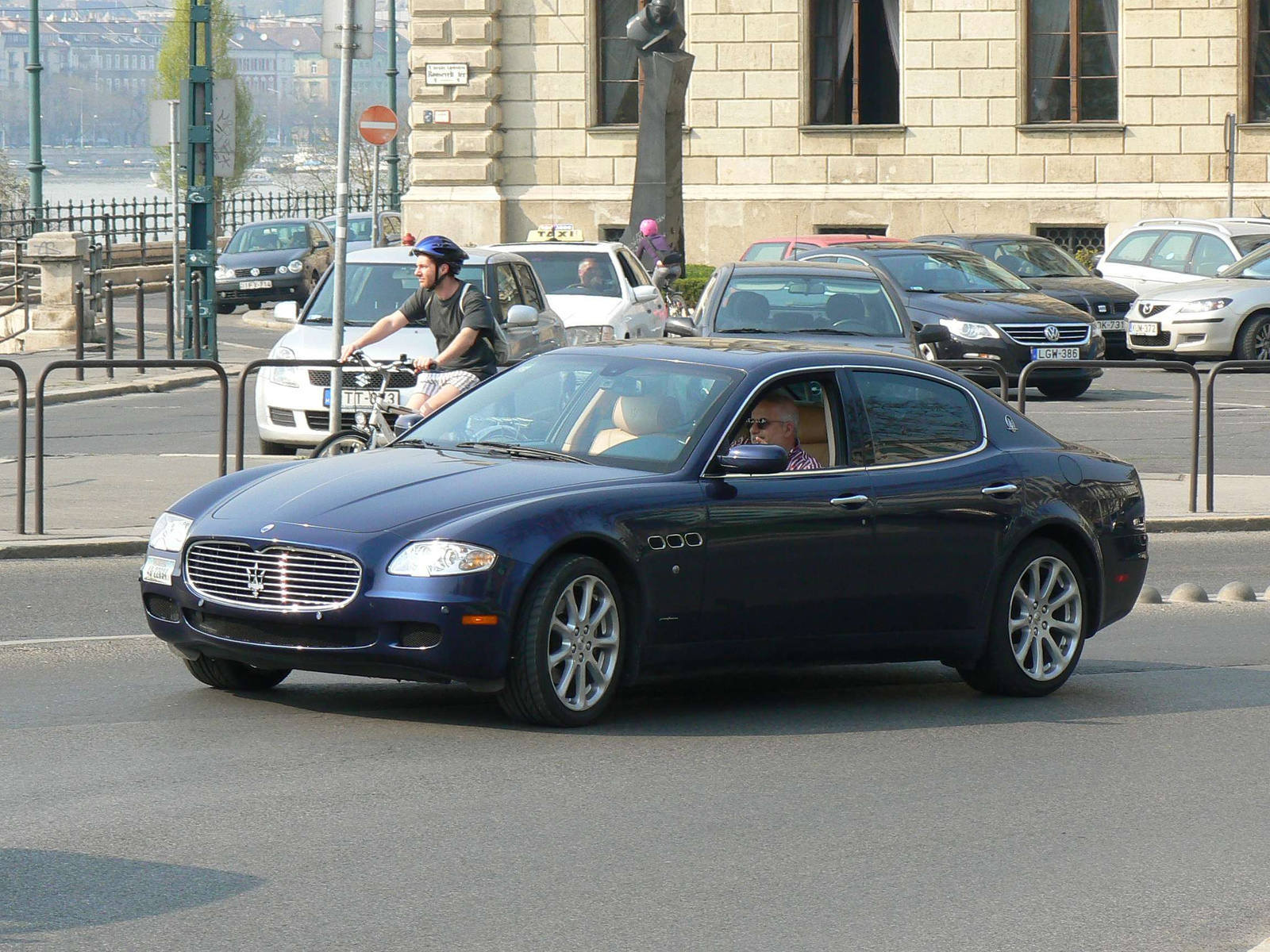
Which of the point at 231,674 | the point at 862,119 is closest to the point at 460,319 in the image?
the point at 231,674

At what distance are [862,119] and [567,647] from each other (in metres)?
32.4

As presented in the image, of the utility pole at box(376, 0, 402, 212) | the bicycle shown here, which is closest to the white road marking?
the bicycle

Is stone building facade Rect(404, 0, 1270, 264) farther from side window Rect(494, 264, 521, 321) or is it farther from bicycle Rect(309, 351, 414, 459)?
bicycle Rect(309, 351, 414, 459)

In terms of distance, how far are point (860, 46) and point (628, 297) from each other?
59.3 feet

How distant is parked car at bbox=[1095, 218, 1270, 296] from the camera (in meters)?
28.9

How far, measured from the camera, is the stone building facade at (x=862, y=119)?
3738 centimetres

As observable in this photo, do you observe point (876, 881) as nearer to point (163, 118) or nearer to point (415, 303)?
point (415, 303)

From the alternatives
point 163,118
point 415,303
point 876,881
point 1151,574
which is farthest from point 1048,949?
point 163,118

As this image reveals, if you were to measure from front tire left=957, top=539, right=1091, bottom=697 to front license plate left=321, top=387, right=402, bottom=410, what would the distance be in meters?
6.12

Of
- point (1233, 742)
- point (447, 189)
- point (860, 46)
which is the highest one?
point (860, 46)

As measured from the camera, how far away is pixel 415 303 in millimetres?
13688

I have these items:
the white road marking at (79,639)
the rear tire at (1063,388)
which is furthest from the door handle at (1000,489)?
the rear tire at (1063,388)

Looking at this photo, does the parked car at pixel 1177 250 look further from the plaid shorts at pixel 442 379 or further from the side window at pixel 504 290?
the plaid shorts at pixel 442 379

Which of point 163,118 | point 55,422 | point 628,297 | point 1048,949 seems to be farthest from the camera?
point 163,118
